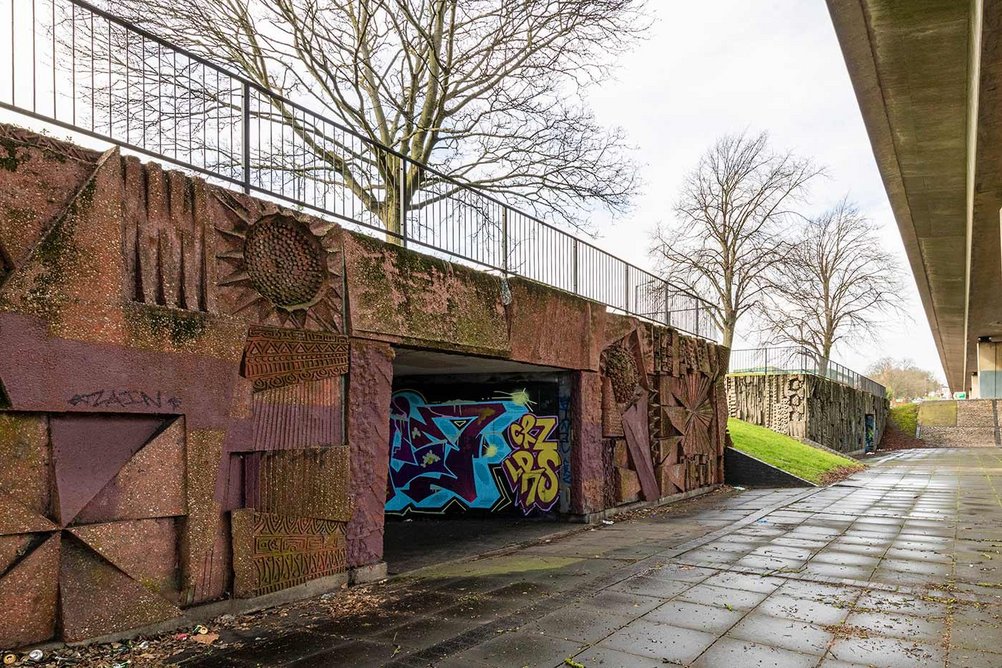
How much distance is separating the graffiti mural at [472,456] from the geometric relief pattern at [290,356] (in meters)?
4.69

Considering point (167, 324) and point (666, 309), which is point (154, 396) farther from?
point (666, 309)

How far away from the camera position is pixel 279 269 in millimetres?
5898

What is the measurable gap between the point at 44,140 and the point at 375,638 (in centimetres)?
399

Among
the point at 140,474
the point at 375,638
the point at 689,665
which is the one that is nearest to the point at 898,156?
the point at 689,665

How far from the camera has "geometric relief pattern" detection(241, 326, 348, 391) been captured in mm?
5621

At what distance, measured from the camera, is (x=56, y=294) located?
4.36 metres

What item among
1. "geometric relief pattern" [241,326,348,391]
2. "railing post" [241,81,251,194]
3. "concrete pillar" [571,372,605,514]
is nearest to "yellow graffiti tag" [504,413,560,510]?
"concrete pillar" [571,372,605,514]

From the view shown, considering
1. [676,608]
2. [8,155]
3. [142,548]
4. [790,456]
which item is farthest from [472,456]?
[790,456]

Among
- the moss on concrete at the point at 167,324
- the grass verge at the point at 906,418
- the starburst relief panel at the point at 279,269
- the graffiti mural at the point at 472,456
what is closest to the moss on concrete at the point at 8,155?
the moss on concrete at the point at 167,324

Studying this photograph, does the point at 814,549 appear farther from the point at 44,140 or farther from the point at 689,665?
the point at 44,140

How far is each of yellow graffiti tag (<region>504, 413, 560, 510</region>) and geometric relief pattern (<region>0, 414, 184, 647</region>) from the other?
6279 millimetres

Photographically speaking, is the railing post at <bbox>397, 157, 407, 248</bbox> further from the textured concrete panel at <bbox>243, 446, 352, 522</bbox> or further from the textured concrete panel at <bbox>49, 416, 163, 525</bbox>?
the textured concrete panel at <bbox>49, 416, 163, 525</bbox>

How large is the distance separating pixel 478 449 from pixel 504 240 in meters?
3.48

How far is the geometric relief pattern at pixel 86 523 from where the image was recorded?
4.12 meters
